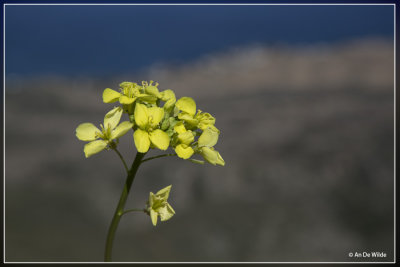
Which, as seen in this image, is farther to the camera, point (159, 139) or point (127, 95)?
point (127, 95)

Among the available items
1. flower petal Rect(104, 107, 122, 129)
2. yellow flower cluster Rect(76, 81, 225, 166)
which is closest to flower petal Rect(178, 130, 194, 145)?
yellow flower cluster Rect(76, 81, 225, 166)

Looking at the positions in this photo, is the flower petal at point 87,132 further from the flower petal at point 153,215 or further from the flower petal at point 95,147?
the flower petal at point 153,215

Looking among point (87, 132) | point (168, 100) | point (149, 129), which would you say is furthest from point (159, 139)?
point (87, 132)

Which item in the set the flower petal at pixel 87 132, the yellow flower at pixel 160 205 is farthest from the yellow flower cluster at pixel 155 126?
the yellow flower at pixel 160 205

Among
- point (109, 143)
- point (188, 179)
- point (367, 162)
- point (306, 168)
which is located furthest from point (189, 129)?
point (367, 162)

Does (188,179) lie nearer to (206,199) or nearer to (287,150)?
(206,199)

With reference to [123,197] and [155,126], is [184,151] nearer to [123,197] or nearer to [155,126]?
[155,126]
